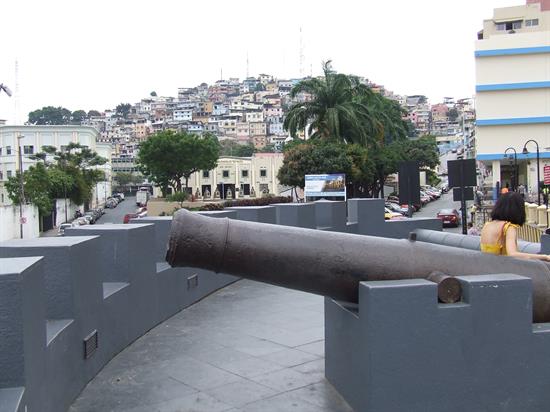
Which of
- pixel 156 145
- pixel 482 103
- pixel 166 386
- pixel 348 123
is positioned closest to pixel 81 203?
pixel 156 145

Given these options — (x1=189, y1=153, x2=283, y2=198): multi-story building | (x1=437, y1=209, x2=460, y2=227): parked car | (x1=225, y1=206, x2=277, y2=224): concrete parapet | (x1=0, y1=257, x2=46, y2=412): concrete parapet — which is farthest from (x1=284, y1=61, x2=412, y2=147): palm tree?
(x1=189, y1=153, x2=283, y2=198): multi-story building

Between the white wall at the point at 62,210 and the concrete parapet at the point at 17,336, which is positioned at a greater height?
the concrete parapet at the point at 17,336

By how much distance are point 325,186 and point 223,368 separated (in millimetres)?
31070

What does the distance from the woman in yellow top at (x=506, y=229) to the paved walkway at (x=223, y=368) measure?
157 centimetres

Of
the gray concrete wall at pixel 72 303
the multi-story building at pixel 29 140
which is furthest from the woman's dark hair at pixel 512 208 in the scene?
the multi-story building at pixel 29 140

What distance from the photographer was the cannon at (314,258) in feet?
12.6

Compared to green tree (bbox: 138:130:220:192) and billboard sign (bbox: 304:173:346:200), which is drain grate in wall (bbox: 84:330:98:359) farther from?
green tree (bbox: 138:130:220:192)

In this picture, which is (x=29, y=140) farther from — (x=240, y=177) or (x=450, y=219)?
(x=450, y=219)

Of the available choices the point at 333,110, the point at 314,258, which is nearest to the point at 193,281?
the point at 314,258

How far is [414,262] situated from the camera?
4.07 meters

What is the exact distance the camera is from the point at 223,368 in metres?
5.41

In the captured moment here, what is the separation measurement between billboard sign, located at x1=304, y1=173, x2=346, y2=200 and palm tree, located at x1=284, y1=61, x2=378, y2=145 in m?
3.02

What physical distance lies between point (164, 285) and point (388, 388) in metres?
4.19

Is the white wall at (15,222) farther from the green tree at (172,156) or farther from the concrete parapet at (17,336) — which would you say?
the concrete parapet at (17,336)
